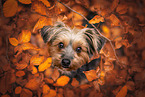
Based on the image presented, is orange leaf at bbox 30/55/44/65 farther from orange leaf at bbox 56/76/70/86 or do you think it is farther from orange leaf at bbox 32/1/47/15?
orange leaf at bbox 32/1/47/15

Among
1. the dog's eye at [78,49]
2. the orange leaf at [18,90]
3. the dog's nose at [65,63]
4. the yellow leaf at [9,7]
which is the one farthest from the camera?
the dog's eye at [78,49]

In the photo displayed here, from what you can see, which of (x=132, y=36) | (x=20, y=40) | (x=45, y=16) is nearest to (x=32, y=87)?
(x=20, y=40)

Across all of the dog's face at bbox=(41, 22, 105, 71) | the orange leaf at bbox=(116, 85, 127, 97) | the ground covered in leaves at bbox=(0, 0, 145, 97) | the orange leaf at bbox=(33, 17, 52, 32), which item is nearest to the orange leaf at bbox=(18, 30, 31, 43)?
the ground covered in leaves at bbox=(0, 0, 145, 97)

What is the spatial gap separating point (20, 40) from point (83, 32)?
1.15m

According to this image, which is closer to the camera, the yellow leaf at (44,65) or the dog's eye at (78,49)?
the yellow leaf at (44,65)

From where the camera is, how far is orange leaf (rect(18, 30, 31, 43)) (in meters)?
1.60

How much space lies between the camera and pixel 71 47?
2.34 meters

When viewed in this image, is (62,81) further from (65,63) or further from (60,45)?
(60,45)

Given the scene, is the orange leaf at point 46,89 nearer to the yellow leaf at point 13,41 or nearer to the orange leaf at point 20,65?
the orange leaf at point 20,65

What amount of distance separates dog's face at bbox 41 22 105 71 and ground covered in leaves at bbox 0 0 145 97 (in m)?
0.45

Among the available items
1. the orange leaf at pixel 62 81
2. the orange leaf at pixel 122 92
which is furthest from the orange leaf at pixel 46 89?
the orange leaf at pixel 122 92

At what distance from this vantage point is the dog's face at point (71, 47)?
7.06 ft

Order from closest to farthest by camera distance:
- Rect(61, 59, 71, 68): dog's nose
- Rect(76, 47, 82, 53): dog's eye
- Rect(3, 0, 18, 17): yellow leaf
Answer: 1. Rect(3, 0, 18, 17): yellow leaf
2. Rect(61, 59, 71, 68): dog's nose
3. Rect(76, 47, 82, 53): dog's eye

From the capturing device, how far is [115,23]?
1.65m
